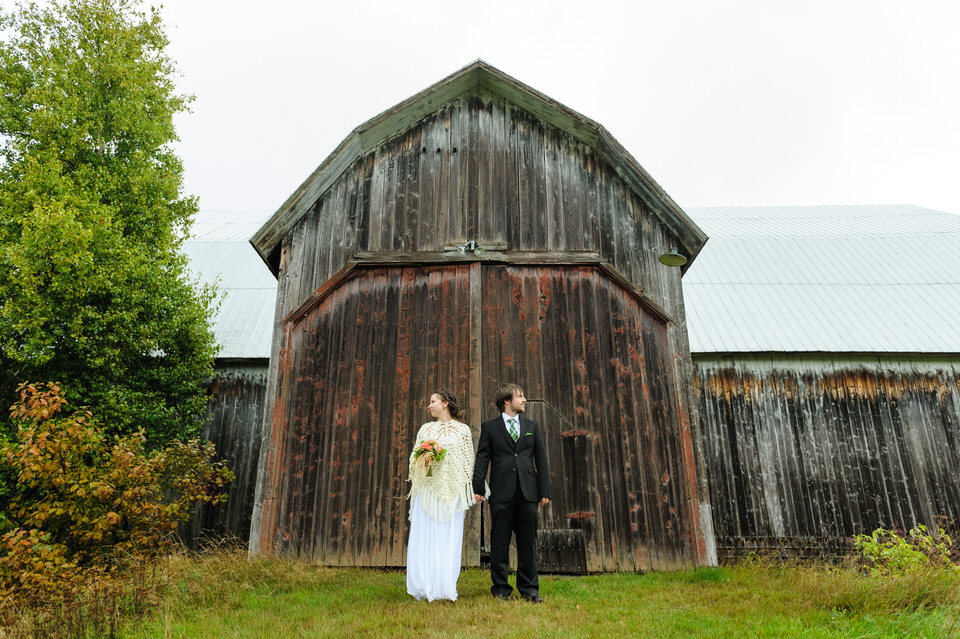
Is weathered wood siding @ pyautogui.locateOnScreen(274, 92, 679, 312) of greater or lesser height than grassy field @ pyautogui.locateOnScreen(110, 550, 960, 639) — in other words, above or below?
above

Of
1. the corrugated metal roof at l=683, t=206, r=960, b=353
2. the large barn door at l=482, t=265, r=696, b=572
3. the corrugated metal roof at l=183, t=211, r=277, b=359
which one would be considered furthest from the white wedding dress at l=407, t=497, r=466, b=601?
the corrugated metal roof at l=683, t=206, r=960, b=353

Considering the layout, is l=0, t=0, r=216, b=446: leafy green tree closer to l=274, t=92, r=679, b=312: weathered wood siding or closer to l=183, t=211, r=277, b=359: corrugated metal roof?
l=183, t=211, r=277, b=359: corrugated metal roof

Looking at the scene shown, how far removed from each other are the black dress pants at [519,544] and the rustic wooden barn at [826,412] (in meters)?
6.18

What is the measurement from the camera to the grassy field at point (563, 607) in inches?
185

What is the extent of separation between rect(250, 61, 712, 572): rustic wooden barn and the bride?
77.5 inches

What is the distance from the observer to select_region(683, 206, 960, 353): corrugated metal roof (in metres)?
11.7

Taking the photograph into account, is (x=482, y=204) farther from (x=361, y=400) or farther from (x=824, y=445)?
(x=824, y=445)

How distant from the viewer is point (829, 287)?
13.4m

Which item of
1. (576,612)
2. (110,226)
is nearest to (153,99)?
Answer: (110,226)

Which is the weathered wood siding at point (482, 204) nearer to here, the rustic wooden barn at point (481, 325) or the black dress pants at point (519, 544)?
the rustic wooden barn at point (481, 325)

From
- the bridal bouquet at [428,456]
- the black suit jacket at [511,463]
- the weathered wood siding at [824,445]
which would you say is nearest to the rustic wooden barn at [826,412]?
the weathered wood siding at [824,445]

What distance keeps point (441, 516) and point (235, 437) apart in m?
6.53

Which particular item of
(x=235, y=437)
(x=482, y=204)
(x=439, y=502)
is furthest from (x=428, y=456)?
(x=235, y=437)

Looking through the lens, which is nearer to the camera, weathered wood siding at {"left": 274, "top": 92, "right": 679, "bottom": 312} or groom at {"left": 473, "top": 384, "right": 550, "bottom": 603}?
groom at {"left": 473, "top": 384, "right": 550, "bottom": 603}
